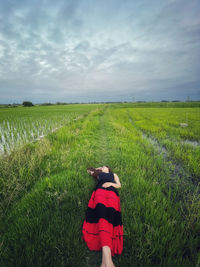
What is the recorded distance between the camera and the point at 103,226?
4.20ft

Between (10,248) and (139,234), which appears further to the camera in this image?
(139,234)

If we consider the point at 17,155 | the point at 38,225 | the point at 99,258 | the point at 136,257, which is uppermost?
the point at 17,155

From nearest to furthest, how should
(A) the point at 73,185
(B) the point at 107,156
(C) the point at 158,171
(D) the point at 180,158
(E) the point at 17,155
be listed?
1. (A) the point at 73,185
2. (C) the point at 158,171
3. (E) the point at 17,155
4. (D) the point at 180,158
5. (B) the point at 107,156

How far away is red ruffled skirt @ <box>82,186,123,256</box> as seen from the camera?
123cm

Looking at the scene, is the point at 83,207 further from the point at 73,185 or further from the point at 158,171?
the point at 158,171

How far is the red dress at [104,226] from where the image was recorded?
123 centimetres

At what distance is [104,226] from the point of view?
1.28 m

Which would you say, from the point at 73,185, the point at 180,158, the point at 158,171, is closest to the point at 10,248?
the point at 73,185

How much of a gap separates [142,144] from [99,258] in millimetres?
4225

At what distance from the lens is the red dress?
4.05 feet

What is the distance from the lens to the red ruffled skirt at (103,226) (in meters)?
1.23

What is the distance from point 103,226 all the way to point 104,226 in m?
0.01

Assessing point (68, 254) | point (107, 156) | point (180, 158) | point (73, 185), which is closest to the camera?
point (68, 254)

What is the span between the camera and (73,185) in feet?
7.21
